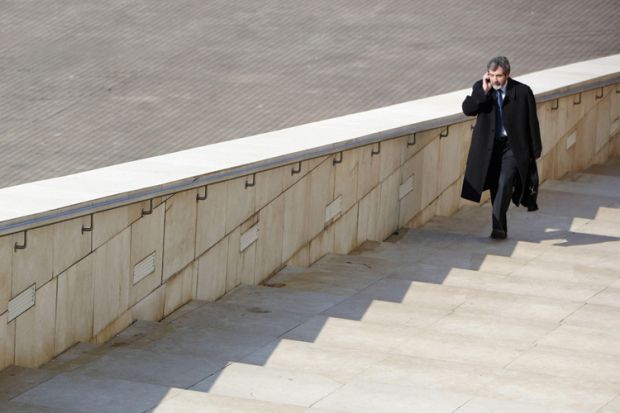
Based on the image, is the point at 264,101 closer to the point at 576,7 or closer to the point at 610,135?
the point at 610,135

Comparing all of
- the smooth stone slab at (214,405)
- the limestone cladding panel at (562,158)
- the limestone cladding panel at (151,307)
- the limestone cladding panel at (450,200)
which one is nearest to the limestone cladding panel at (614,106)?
the limestone cladding panel at (562,158)

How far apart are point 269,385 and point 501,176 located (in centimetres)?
467

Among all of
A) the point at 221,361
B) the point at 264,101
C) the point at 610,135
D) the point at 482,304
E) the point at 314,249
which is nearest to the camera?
the point at 221,361

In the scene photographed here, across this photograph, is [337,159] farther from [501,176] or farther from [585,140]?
[585,140]

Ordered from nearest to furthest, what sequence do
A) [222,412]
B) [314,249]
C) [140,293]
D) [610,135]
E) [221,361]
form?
1. [222,412]
2. [221,361]
3. [140,293]
4. [314,249]
5. [610,135]

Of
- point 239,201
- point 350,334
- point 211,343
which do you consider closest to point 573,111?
point 239,201

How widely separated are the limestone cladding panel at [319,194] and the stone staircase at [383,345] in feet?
0.86

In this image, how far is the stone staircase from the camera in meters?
5.73

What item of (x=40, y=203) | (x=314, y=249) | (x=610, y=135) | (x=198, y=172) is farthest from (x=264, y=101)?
(x=40, y=203)

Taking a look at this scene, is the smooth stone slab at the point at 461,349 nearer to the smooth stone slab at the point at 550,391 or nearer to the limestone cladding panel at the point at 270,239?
the smooth stone slab at the point at 550,391

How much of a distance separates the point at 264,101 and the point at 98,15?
17.0 feet

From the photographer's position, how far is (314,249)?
945 cm

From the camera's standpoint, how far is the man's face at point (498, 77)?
9.84 m

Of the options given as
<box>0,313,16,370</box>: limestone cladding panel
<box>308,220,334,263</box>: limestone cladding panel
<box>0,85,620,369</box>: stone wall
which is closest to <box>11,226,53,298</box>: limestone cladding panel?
<box>0,85,620,369</box>: stone wall
